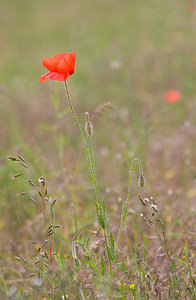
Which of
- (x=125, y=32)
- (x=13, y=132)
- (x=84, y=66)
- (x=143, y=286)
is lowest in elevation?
(x=143, y=286)

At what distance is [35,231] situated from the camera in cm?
267

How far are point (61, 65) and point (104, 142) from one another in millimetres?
2347

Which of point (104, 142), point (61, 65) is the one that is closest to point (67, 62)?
point (61, 65)

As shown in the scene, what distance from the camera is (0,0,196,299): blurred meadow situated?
6.49 ft

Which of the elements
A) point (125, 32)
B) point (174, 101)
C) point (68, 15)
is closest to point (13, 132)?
point (174, 101)

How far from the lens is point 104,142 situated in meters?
4.11

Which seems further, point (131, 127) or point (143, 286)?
point (131, 127)

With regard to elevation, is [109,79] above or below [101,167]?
above

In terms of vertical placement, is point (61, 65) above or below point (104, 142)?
below

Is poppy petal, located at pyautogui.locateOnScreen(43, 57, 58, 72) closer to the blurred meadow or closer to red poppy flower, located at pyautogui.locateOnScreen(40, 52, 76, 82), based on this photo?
red poppy flower, located at pyautogui.locateOnScreen(40, 52, 76, 82)

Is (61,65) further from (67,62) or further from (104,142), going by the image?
(104,142)

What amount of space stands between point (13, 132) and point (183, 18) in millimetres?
2792

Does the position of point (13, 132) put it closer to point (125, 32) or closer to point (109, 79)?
point (109, 79)

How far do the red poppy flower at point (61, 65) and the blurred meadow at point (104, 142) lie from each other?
44 cm
